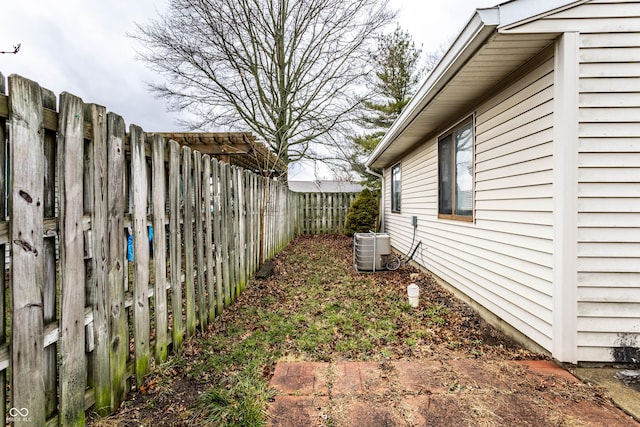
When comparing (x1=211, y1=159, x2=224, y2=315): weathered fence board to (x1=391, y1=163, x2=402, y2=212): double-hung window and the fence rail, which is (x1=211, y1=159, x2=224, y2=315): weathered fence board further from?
(x1=391, y1=163, x2=402, y2=212): double-hung window

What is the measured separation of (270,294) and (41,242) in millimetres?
3295

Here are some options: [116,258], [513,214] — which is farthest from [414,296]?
[116,258]

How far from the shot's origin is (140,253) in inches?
83.5

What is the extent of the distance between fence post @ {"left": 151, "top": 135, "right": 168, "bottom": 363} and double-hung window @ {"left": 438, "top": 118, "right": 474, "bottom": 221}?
3.49 meters

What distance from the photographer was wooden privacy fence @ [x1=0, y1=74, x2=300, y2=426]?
126 cm

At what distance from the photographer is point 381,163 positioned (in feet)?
31.3

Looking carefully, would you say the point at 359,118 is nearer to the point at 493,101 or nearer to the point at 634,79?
the point at 493,101

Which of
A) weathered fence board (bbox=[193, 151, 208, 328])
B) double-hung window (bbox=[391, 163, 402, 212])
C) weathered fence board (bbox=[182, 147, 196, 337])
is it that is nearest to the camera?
weathered fence board (bbox=[182, 147, 196, 337])

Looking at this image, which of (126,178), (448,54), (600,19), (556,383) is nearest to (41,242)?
(126,178)

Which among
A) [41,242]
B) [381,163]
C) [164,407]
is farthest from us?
[381,163]

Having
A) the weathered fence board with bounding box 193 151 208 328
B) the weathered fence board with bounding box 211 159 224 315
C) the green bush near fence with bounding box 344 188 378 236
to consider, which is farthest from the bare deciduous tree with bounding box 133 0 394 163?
the weathered fence board with bounding box 193 151 208 328

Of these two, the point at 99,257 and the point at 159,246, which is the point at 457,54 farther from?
the point at 99,257

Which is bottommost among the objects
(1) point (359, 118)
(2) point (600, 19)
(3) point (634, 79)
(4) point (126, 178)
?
(4) point (126, 178)

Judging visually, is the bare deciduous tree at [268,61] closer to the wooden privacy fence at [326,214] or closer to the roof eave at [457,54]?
the wooden privacy fence at [326,214]
